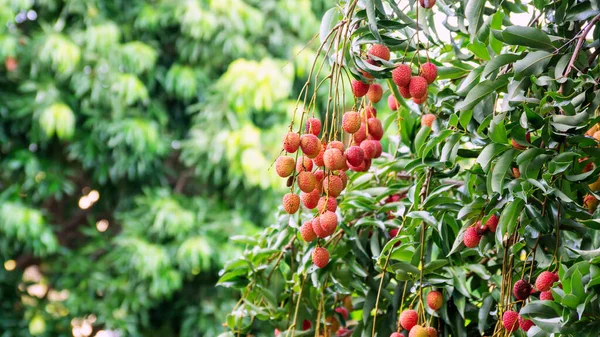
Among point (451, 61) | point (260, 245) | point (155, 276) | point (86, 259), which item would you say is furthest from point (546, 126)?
point (86, 259)

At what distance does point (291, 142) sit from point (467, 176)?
156 millimetres

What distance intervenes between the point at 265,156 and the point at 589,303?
2575 mm

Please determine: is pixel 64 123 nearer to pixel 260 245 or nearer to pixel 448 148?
pixel 260 245

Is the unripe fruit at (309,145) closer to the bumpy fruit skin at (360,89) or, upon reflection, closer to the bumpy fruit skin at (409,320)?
the bumpy fruit skin at (360,89)

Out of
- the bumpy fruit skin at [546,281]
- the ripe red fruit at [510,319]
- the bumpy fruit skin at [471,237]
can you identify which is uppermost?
the bumpy fruit skin at [546,281]

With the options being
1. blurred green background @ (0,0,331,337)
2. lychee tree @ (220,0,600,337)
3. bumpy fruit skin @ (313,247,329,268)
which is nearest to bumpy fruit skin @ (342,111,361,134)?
lychee tree @ (220,0,600,337)

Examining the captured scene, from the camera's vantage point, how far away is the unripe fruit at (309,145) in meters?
0.57

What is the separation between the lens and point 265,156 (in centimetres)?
302

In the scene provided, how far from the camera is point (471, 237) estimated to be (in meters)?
0.59

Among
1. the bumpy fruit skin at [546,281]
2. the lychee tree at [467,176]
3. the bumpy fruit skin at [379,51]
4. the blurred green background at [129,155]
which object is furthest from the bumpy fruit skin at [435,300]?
the blurred green background at [129,155]

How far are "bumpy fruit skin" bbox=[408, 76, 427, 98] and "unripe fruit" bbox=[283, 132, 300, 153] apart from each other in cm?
10

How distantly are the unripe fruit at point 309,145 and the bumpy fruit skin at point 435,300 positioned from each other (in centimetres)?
18

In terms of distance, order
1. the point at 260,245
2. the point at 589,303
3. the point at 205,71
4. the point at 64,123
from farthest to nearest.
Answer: the point at 205,71, the point at 64,123, the point at 260,245, the point at 589,303

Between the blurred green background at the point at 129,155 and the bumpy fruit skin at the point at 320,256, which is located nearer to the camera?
the bumpy fruit skin at the point at 320,256
